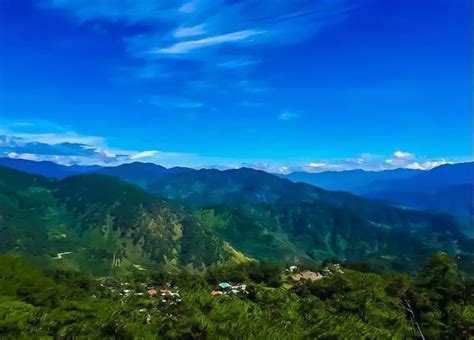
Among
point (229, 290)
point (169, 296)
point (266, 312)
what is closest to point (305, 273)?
point (229, 290)

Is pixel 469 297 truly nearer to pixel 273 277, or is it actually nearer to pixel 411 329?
pixel 411 329

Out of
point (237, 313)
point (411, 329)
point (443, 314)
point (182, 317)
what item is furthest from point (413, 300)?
point (182, 317)

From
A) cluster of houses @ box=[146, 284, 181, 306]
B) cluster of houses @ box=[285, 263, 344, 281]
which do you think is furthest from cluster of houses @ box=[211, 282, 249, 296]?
cluster of houses @ box=[285, 263, 344, 281]

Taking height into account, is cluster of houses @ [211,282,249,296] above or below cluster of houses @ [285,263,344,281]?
above

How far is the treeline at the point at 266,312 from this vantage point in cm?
3391

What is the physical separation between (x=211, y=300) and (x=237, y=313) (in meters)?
2.25

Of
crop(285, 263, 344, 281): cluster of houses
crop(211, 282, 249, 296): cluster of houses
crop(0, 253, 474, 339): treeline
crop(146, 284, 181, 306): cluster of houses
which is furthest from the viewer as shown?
crop(285, 263, 344, 281): cluster of houses

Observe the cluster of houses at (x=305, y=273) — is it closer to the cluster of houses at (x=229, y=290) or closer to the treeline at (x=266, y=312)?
the cluster of houses at (x=229, y=290)

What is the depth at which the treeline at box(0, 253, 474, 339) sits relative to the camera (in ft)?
111

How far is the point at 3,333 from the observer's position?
33.9 metres

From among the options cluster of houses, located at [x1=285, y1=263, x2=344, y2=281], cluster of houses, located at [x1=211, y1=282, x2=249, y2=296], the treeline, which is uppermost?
the treeline

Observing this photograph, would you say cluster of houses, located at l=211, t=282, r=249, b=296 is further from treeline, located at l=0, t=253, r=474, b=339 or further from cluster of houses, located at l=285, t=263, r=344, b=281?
cluster of houses, located at l=285, t=263, r=344, b=281

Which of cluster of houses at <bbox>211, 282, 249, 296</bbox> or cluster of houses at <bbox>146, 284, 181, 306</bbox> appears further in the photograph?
cluster of houses at <bbox>211, 282, 249, 296</bbox>

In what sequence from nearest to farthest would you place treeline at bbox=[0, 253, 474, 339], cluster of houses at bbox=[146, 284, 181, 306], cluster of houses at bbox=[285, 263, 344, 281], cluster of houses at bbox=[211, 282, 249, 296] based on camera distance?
treeline at bbox=[0, 253, 474, 339] < cluster of houses at bbox=[146, 284, 181, 306] < cluster of houses at bbox=[211, 282, 249, 296] < cluster of houses at bbox=[285, 263, 344, 281]
